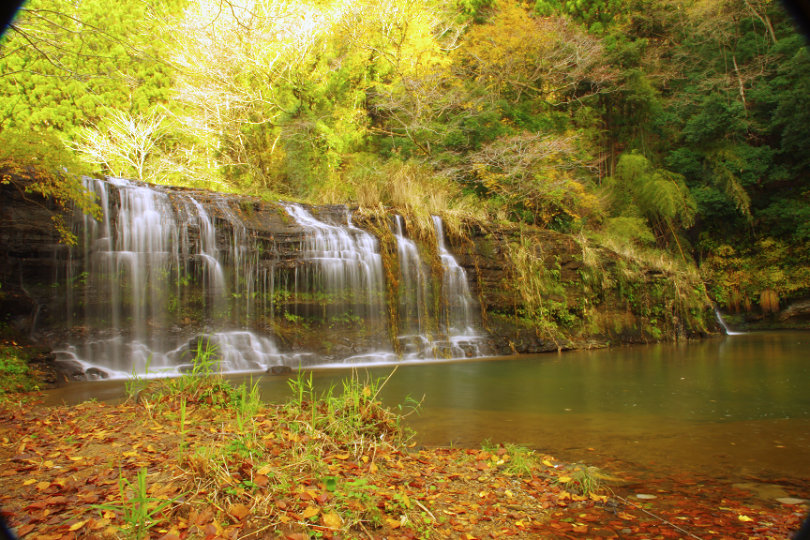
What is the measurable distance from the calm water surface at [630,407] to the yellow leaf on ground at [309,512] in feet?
6.64

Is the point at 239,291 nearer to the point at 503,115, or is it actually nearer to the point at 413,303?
the point at 413,303

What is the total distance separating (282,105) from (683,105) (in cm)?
1719

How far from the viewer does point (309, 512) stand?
2.28 m

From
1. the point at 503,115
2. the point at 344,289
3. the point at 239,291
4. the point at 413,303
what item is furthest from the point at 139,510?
the point at 503,115

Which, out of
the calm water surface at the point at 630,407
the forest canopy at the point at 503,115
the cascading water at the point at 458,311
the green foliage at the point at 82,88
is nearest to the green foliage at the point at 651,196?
the forest canopy at the point at 503,115

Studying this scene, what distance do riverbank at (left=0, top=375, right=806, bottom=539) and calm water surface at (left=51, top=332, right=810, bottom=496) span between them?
0.58m

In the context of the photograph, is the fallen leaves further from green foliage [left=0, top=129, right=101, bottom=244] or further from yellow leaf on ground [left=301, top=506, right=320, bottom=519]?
green foliage [left=0, top=129, right=101, bottom=244]

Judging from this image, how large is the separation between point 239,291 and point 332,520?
833 cm

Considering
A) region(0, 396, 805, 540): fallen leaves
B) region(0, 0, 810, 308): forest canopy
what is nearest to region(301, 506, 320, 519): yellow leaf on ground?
region(0, 396, 805, 540): fallen leaves

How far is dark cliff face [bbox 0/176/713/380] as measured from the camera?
8.09 metres

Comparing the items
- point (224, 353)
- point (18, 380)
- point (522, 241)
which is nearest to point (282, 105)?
point (522, 241)

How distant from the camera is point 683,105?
20.8 metres

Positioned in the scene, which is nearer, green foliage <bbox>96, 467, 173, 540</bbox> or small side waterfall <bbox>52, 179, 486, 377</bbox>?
green foliage <bbox>96, 467, 173, 540</bbox>

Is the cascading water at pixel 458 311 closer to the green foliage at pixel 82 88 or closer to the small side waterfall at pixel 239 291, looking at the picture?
the small side waterfall at pixel 239 291
